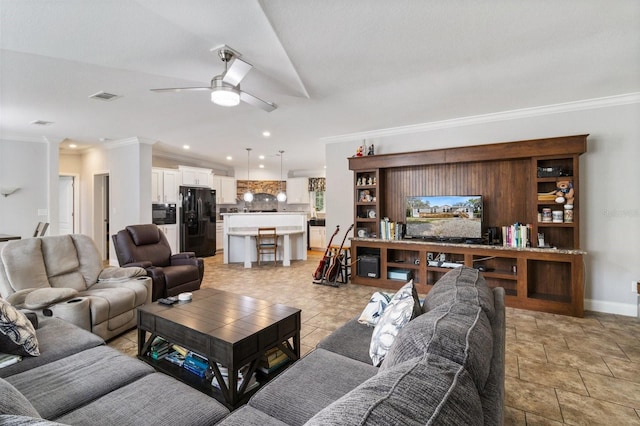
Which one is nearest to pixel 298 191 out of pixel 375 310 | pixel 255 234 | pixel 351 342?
pixel 255 234

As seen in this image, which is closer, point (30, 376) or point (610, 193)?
point (30, 376)

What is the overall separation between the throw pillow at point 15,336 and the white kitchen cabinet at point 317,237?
315 inches

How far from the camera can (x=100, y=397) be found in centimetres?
141

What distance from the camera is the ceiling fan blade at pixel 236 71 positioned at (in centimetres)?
242

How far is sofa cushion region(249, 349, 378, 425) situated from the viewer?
1291 mm

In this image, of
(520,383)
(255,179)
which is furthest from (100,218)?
(520,383)

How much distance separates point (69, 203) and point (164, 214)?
8.07ft

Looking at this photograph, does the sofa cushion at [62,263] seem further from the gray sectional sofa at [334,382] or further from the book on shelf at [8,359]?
the book on shelf at [8,359]

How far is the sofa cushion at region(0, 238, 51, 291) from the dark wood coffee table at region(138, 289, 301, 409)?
115 centimetres

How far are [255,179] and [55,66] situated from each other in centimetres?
728

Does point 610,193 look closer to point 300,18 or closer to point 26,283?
point 300,18

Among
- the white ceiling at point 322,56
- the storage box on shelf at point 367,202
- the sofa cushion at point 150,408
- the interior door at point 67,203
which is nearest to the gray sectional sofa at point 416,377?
the sofa cushion at point 150,408

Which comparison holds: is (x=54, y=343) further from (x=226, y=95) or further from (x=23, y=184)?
(x=23, y=184)

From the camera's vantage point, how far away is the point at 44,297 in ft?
7.86
